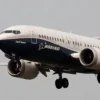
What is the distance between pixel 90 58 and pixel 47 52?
4.96m

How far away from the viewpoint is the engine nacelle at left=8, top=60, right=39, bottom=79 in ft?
332

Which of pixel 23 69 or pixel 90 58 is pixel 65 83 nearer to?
pixel 23 69

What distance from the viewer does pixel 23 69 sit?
103m

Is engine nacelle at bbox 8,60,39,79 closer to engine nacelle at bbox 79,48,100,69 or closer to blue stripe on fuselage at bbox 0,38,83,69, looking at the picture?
blue stripe on fuselage at bbox 0,38,83,69

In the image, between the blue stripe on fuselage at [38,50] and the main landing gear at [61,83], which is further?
the main landing gear at [61,83]

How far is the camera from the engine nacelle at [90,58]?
96.2m

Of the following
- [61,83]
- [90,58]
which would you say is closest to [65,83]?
[61,83]

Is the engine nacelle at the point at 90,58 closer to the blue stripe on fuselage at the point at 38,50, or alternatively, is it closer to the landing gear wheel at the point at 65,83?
the blue stripe on fuselage at the point at 38,50

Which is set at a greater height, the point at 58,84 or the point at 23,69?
the point at 23,69

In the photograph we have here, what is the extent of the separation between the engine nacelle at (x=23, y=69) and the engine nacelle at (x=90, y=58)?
7102 millimetres

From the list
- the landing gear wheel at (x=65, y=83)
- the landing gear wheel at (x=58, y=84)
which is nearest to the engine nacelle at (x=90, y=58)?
the landing gear wheel at (x=65, y=83)

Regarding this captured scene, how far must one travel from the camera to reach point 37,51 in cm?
9481

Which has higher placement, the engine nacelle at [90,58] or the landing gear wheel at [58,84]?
the engine nacelle at [90,58]

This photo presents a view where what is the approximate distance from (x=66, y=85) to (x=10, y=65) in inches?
279
